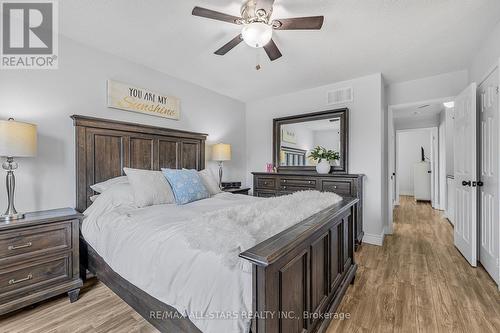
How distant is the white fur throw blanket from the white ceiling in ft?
5.46

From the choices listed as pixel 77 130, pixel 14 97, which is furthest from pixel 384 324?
pixel 14 97

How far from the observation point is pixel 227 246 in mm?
1037

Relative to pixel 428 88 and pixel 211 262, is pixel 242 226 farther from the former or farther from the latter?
pixel 428 88

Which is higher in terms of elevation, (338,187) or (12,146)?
(12,146)

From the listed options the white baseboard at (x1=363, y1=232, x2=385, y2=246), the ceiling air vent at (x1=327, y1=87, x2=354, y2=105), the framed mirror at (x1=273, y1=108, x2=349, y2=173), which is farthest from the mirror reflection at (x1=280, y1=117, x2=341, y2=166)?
the white baseboard at (x1=363, y1=232, x2=385, y2=246)

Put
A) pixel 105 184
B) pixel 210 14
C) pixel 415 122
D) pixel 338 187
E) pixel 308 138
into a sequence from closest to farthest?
pixel 210 14 < pixel 105 184 < pixel 338 187 < pixel 308 138 < pixel 415 122

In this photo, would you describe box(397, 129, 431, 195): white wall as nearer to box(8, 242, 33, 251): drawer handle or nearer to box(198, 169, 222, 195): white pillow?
box(198, 169, 222, 195): white pillow

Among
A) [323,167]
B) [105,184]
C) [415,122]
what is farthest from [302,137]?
[415,122]

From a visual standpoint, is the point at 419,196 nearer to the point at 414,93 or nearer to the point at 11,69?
the point at 414,93

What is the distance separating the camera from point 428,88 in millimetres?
3512

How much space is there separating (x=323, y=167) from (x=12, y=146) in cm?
360

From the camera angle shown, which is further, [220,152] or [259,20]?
[220,152]

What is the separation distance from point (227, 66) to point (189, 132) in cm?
112

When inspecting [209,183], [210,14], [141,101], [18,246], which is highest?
[210,14]
